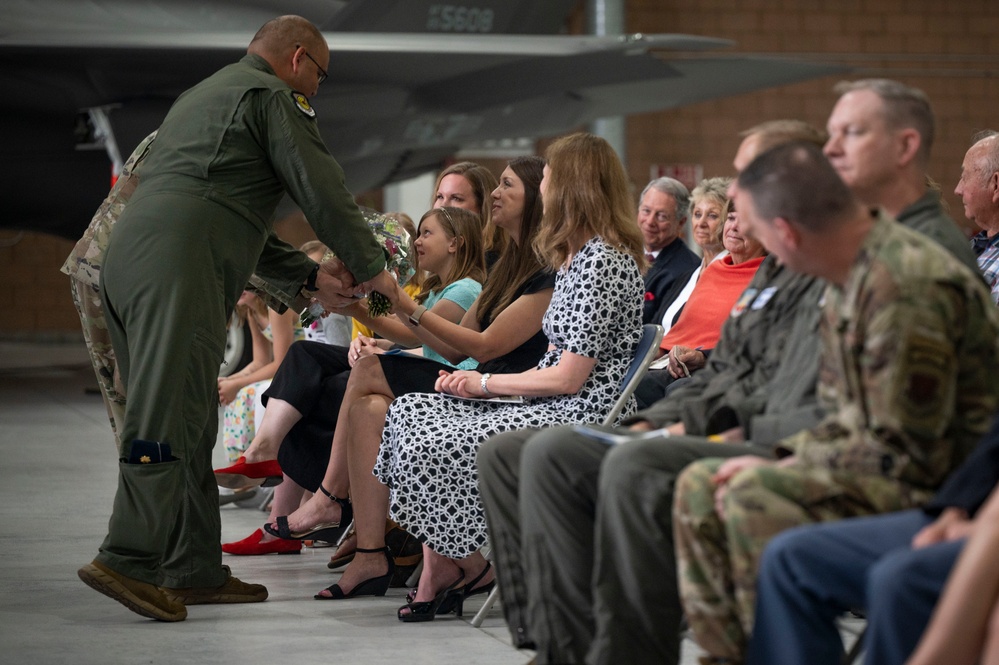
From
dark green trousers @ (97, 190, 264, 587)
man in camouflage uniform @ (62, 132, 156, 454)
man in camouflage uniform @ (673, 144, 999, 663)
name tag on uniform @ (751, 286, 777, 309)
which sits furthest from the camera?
man in camouflage uniform @ (62, 132, 156, 454)

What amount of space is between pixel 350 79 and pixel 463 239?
21.1 feet

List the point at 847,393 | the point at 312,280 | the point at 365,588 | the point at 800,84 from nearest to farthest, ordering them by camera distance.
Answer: the point at 847,393 < the point at 365,588 < the point at 312,280 < the point at 800,84

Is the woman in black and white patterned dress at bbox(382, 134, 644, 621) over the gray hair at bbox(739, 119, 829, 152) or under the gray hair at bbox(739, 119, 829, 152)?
under

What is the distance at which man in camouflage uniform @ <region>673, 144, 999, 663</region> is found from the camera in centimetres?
166

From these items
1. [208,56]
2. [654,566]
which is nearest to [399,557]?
[654,566]

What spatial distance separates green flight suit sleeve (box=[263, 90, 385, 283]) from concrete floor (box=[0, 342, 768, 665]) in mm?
956

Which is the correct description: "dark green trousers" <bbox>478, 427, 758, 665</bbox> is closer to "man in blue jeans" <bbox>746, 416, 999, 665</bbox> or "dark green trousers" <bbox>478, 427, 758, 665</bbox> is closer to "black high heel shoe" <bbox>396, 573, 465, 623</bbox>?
"man in blue jeans" <bbox>746, 416, 999, 665</bbox>

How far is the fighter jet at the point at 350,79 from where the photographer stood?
8898mm

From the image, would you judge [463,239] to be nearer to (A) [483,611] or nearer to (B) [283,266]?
(B) [283,266]

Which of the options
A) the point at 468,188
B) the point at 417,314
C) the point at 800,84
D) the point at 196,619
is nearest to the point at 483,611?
the point at 196,619

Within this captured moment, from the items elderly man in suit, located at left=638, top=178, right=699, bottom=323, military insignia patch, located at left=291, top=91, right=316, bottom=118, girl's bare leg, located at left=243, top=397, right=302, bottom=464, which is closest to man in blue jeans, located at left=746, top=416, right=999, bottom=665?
military insignia patch, located at left=291, top=91, right=316, bottom=118

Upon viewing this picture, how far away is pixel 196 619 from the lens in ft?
10.1

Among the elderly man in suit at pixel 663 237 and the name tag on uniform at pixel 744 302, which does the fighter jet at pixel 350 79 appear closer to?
the elderly man in suit at pixel 663 237

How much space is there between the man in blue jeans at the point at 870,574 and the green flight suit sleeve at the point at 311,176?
5.93ft
